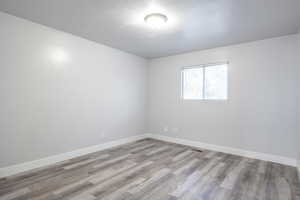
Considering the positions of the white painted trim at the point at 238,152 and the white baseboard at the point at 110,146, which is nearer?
the white baseboard at the point at 110,146

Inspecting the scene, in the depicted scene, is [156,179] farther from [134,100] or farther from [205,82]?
[205,82]

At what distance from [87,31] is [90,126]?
6.47 feet

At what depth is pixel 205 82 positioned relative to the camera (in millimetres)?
3939

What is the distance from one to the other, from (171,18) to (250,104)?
8.02 feet

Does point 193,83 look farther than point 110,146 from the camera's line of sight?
Yes

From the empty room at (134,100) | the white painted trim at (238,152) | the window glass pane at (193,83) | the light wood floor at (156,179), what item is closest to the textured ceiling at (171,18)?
the empty room at (134,100)

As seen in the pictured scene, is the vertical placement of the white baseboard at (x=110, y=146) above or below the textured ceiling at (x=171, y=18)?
below

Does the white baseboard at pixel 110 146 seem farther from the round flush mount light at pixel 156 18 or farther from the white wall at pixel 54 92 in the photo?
the round flush mount light at pixel 156 18

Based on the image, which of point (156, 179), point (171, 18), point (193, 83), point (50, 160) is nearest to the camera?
point (156, 179)

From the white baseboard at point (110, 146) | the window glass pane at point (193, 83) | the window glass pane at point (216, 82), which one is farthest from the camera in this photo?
the window glass pane at point (193, 83)

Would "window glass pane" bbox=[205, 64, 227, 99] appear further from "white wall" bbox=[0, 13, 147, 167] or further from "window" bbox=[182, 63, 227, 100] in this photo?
"white wall" bbox=[0, 13, 147, 167]

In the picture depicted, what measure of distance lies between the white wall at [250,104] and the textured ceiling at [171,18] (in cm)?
36

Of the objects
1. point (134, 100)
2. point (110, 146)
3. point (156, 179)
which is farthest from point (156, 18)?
point (110, 146)

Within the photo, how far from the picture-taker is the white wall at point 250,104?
9.50 feet
